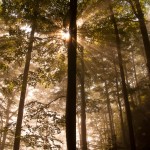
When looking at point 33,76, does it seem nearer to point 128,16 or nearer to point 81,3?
point 81,3

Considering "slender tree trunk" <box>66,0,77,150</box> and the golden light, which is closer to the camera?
"slender tree trunk" <box>66,0,77,150</box>

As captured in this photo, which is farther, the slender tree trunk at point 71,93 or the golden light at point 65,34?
the golden light at point 65,34

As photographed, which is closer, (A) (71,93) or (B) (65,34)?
(A) (71,93)

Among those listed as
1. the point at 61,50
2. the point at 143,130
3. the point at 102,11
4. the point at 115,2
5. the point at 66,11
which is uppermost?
the point at 115,2

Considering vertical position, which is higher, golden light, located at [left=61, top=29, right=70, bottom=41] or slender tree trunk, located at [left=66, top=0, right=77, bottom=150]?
golden light, located at [left=61, top=29, right=70, bottom=41]

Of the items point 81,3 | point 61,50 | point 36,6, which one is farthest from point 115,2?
point 36,6

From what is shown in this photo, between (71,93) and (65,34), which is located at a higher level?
(65,34)

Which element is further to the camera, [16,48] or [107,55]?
[107,55]

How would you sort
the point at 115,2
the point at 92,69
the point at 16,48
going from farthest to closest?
the point at 92,69, the point at 115,2, the point at 16,48

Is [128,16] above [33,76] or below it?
above

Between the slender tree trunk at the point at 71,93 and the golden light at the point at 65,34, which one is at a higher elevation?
the golden light at the point at 65,34

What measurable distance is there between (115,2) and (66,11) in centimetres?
614

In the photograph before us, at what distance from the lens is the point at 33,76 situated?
35.7 ft

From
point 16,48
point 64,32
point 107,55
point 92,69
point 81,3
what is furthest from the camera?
point 107,55
